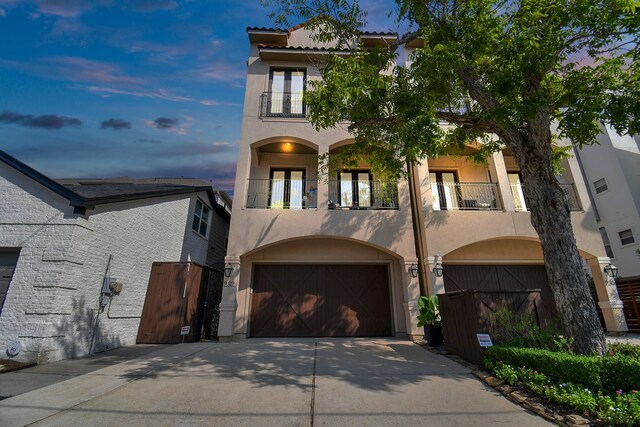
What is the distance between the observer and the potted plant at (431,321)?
732cm

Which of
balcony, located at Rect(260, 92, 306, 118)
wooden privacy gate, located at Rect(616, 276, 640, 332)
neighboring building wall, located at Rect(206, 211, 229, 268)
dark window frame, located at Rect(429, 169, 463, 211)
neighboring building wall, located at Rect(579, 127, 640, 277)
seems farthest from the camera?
neighboring building wall, located at Rect(579, 127, 640, 277)

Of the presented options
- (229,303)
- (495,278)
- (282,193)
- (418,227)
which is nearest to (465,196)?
(418,227)

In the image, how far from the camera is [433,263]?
902 centimetres

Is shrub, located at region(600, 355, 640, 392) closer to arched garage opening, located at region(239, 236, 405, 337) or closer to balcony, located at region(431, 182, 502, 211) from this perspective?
arched garage opening, located at region(239, 236, 405, 337)

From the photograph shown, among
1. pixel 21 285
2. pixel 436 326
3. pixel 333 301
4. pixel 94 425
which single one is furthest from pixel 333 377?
pixel 21 285

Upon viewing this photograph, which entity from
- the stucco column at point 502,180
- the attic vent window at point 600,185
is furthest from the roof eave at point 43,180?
the attic vent window at point 600,185

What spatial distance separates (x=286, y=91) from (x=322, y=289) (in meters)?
8.15

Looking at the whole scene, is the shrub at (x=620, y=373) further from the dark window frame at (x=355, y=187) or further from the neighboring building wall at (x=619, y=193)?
the neighboring building wall at (x=619, y=193)

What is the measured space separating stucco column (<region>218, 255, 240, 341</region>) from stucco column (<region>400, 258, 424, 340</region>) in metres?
5.54

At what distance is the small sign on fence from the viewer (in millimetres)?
5219

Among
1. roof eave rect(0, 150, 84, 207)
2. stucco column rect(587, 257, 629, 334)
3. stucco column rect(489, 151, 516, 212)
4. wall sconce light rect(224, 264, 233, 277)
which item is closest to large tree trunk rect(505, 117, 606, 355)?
stucco column rect(489, 151, 516, 212)

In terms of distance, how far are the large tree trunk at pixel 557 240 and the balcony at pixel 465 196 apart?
181 inches

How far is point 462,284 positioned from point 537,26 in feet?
25.9

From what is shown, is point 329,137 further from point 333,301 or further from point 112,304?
point 112,304
